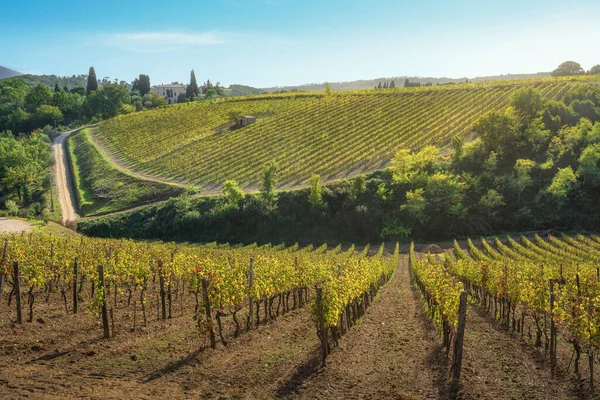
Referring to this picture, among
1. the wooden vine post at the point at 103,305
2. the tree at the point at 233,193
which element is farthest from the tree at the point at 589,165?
the wooden vine post at the point at 103,305

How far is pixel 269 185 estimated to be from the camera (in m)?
58.8

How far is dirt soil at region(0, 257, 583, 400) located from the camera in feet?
39.9

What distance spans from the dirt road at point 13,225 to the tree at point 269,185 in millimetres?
29300

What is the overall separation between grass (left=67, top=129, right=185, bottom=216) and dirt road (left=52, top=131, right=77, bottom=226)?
1299mm

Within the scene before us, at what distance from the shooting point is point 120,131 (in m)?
114

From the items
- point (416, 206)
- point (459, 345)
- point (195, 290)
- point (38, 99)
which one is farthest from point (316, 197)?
point (38, 99)

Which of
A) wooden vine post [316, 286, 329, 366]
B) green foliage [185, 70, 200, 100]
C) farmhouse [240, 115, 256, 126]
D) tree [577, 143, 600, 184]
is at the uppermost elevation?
green foliage [185, 70, 200, 100]

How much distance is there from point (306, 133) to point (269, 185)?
31388 millimetres

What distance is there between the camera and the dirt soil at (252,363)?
12.2m

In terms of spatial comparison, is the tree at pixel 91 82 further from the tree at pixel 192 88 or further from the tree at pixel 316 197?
the tree at pixel 316 197

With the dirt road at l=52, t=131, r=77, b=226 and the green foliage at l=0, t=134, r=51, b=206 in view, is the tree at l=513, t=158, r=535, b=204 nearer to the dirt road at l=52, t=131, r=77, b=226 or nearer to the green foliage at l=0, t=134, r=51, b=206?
the dirt road at l=52, t=131, r=77, b=226

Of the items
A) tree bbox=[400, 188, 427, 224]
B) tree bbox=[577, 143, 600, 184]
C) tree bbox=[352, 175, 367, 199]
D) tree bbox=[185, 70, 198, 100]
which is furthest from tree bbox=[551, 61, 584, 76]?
tree bbox=[185, 70, 198, 100]

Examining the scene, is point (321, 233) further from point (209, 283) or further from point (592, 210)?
point (209, 283)

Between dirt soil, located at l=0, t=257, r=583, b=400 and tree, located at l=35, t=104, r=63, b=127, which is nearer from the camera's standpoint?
dirt soil, located at l=0, t=257, r=583, b=400
